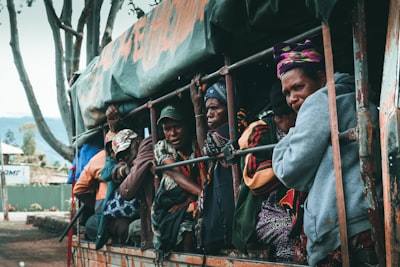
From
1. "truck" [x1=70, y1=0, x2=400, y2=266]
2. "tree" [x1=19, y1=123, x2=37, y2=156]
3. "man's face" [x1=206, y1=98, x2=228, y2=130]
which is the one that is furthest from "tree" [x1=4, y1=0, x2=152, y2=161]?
"tree" [x1=19, y1=123, x2=37, y2=156]

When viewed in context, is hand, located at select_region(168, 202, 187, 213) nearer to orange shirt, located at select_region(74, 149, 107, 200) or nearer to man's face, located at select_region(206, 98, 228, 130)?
man's face, located at select_region(206, 98, 228, 130)

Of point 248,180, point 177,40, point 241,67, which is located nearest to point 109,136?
point 177,40

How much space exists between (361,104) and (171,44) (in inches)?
86.9

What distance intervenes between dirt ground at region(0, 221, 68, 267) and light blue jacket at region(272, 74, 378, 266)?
583 cm

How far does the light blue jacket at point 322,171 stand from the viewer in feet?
8.01

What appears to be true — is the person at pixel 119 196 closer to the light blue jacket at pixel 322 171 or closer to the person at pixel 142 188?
the person at pixel 142 188

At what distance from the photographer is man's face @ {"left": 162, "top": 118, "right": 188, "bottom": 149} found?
15.2 feet

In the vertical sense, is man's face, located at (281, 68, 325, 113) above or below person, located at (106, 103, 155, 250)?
above

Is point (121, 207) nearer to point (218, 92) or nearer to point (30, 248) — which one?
point (218, 92)

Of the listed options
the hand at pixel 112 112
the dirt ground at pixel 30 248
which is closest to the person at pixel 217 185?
the hand at pixel 112 112

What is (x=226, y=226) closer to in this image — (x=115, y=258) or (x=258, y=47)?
(x=258, y=47)

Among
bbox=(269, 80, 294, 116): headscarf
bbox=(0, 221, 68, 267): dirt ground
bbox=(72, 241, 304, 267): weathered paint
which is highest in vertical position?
bbox=(269, 80, 294, 116): headscarf

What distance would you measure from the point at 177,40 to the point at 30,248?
304 inches

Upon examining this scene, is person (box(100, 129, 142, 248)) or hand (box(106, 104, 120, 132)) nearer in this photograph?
person (box(100, 129, 142, 248))
